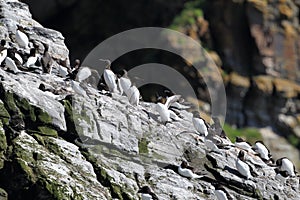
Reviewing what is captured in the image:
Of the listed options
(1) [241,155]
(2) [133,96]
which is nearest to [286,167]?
(1) [241,155]

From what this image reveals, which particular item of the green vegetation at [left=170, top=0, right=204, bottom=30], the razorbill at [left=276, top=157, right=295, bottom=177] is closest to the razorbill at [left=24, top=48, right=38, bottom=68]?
the razorbill at [left=276, top=157, right=295, bottom=177]

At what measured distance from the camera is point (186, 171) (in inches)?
781

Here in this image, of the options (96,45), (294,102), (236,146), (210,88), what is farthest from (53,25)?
(236,146)

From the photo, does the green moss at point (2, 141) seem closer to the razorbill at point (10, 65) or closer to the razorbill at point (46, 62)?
the razorbill at point (10, 65)

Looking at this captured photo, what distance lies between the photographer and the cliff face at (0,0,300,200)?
18.1 meters

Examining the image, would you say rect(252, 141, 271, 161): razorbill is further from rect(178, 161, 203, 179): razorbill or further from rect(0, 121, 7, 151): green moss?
rect(0, 121, 7, 151): green moss

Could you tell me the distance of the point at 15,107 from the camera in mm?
18938

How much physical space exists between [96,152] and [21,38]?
420cm

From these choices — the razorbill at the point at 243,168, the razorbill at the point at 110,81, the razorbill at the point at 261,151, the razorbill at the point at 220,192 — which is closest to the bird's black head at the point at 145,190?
the razorbill at the point at 220,192

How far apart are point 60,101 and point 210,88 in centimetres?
2174

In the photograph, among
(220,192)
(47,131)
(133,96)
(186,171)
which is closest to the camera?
(47,131)

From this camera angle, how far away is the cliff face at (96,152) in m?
18.1

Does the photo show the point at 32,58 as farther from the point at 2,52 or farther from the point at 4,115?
the point at 4,115

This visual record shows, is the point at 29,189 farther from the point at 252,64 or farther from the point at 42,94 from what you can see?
the point at 252,64
